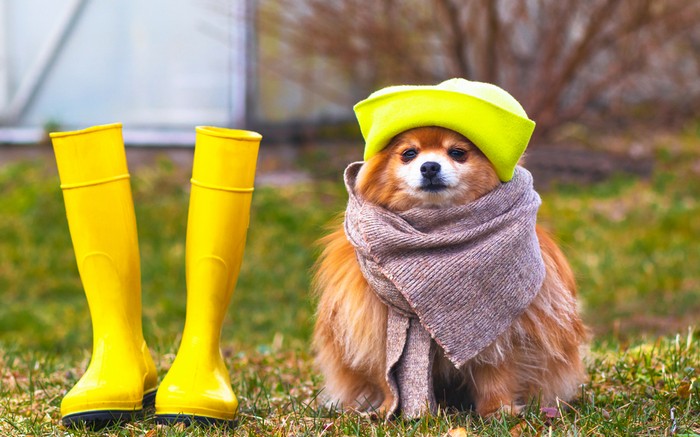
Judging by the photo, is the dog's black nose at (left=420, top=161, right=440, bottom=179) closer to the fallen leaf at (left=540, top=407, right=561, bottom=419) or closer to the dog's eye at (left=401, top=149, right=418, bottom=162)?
the dog's eye at (left=401, top=149, right=418, bottom=162)

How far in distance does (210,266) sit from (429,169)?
0.72 meters

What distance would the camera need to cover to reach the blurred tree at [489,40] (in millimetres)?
7594

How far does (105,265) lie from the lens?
8.67 feet

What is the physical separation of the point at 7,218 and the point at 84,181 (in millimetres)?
4305

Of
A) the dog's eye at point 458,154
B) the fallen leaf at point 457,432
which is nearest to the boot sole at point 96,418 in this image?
the fallen leaf at point 457,432

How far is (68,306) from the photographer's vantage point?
5652mm

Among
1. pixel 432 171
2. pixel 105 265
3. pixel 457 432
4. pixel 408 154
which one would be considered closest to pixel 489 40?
pixel 408 154

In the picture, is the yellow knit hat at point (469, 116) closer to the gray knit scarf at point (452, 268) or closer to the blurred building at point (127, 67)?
the gray knit scarf at point (452, 268)

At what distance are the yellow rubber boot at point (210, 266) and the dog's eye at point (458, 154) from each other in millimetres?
561

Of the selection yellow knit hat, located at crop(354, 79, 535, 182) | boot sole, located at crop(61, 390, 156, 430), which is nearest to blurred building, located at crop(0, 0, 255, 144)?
boot sole, located at crop(61, 390, 156, 430)

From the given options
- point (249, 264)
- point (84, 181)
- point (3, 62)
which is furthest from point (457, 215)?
point (3, 62)

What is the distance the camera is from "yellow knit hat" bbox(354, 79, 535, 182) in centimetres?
247

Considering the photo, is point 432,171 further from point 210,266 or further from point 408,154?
point 210,266

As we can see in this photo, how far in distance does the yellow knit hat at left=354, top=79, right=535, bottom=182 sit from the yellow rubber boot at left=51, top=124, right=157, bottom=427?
0.79 m
